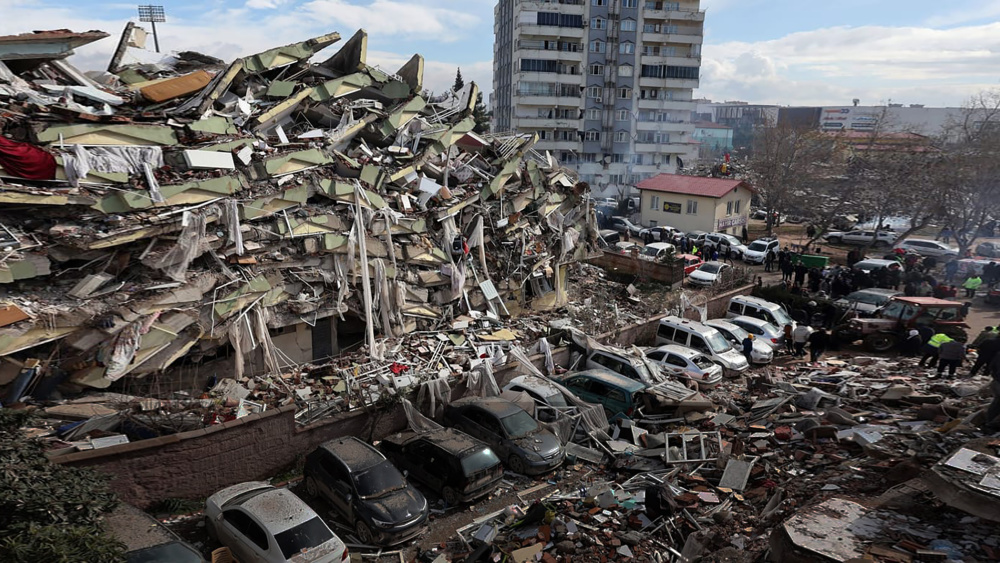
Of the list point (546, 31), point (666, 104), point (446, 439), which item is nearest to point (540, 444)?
point (446, 439)

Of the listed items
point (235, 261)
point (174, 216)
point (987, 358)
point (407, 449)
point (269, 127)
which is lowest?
point (407, 449)

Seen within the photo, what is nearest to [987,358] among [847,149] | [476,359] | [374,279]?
[476,359]

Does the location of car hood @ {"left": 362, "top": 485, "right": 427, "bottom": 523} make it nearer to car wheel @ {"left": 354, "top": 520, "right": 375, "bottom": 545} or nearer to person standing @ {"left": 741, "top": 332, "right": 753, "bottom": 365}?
car wheel @ {"left": 354, "top": 520, "right": 375, "bottom": 545}

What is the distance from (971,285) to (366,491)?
24.0 meters

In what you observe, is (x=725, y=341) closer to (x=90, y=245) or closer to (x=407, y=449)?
(x=407, y=449)

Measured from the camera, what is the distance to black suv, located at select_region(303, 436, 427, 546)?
9.80 meters

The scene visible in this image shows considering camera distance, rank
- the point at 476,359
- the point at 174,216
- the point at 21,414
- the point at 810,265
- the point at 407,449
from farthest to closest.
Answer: the point at 810,265
the point at 476,359
the point at 174,216
the point at 407,449
the point at 21,414

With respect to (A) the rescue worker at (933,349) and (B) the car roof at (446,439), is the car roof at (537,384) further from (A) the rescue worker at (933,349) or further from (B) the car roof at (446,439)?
(A) the rescue worker at (933,349)

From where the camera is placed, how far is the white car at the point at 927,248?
30422 mm

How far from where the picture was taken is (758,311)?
20078 millimetres

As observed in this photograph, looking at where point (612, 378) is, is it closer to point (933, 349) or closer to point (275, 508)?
point (275, 508)

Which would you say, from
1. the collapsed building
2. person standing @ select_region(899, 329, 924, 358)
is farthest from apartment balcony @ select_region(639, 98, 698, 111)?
person standing @ select_region(899, 329, 924, 358)

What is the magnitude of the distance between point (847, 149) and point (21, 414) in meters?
57.9

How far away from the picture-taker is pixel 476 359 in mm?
15828
